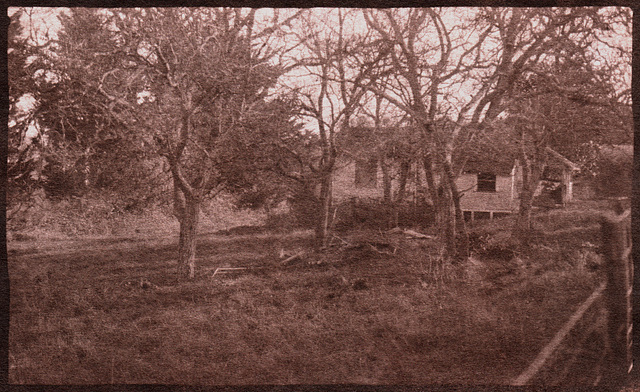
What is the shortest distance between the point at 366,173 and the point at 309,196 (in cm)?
45

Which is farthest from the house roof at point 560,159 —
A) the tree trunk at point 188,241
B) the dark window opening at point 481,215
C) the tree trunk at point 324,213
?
the tree trunk at point 188,241

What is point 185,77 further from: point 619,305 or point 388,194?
point 619,305

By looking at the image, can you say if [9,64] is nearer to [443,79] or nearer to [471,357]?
[443,79]

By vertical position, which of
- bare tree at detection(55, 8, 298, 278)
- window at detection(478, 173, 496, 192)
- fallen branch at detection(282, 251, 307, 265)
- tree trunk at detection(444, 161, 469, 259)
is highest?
bare tree at detection(55, 8, 298, 278)

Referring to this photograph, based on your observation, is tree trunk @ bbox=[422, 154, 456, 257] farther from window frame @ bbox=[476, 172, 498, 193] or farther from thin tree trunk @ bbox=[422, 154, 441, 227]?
window frame @ bbox=[476, 172, 498, 193]

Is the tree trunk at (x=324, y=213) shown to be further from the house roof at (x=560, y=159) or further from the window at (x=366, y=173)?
the house roof at (x=560, y=159)

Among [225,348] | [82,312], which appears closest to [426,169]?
[225,348]

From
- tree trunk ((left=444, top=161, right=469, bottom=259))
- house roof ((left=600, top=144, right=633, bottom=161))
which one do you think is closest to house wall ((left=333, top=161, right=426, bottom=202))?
tree trunk ((left=444, top=161, right=469, bottom=259))

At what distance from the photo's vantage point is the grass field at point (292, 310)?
3.23 metres

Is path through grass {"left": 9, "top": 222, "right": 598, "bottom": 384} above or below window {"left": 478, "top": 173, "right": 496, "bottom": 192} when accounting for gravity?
below

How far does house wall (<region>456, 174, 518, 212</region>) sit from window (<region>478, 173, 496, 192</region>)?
0.03m

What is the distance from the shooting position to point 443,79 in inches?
131

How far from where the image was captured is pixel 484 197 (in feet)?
11.0

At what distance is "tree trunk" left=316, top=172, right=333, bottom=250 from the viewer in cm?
339
